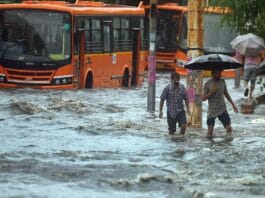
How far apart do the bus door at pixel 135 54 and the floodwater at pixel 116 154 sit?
8557 mm

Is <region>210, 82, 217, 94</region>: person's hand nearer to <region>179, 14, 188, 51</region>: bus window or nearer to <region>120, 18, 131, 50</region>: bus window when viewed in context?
<region>120, 18, 131, 50</region>: bus window

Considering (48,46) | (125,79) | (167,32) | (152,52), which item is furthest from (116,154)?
(167,32)

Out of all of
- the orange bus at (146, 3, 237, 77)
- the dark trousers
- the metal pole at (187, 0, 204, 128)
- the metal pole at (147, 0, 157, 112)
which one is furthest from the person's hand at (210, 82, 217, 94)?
the orange bus at (146, 3, 237, 77)

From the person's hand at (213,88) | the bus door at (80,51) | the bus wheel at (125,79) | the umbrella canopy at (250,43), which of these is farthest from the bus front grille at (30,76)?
the person's hand at (213,88)

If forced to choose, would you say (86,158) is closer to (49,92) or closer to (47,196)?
(47,196)

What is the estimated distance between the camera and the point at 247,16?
2030cm

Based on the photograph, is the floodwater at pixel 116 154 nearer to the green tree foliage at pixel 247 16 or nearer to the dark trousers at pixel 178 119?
the dark trousers at pixel 178 119

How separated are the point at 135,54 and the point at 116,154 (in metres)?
16.6

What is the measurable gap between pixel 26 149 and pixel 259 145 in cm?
421

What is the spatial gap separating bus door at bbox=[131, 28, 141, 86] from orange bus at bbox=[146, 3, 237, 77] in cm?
339

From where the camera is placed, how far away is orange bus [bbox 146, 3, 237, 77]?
3319 cm

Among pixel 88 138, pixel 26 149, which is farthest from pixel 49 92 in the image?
pixel 26 149

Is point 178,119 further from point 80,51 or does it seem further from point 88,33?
point 88,33

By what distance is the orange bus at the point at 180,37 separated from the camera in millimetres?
33188
